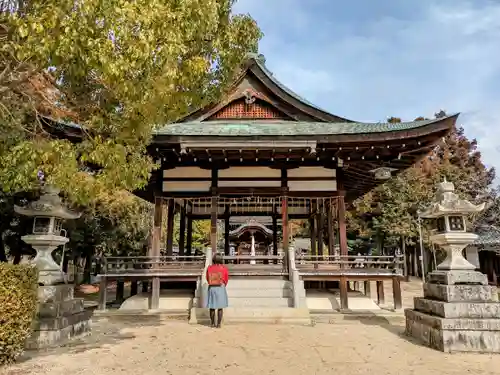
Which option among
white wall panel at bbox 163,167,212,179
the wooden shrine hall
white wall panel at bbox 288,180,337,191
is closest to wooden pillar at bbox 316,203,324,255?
the wooden shrine hall

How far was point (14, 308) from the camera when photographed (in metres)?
5.01

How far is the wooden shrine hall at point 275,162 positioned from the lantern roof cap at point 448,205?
3128mm

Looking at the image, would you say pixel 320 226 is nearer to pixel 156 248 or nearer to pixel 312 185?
pixel 312 185

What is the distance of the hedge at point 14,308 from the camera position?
4914 millimetres

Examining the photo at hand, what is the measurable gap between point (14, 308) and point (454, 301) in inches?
278

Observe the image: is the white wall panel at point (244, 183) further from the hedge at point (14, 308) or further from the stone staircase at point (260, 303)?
the hedge at point (14, 308)

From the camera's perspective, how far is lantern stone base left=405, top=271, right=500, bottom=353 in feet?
20.2

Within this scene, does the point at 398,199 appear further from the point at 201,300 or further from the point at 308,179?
the point at 201,300

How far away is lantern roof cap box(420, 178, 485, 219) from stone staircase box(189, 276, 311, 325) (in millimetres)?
3988

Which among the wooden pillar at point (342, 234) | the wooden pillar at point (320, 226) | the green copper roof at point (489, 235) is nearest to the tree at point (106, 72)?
the wooden pillar at point (342, 234)

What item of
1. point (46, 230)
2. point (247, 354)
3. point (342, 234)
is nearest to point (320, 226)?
point (342, 234)

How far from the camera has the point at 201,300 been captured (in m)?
9.75

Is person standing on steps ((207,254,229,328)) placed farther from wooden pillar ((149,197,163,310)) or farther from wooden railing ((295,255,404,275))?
wooden railing ((295,255,404,275))

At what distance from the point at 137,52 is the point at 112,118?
167 centimetres
